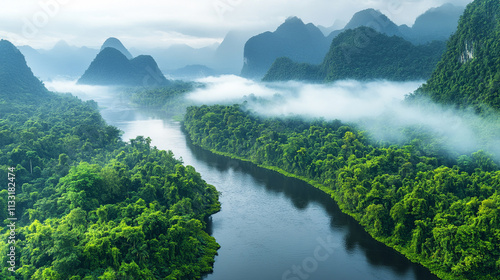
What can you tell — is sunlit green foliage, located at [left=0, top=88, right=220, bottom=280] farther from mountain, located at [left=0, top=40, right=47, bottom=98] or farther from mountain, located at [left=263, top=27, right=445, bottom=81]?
mountain, located at [left=263, top=27, right=445, bottom=81]

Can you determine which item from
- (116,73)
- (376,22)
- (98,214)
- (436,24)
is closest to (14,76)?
(98,214)

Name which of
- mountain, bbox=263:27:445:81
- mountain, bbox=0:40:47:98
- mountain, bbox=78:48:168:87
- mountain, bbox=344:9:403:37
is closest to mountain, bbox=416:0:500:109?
mountain, bbox=263:27:445:81

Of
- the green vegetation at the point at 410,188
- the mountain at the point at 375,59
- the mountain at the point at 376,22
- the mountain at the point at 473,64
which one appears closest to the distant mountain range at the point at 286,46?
the mountain at the point at 376,22

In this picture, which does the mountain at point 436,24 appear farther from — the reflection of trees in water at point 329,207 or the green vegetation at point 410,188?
the reflection of trees in water at point 329,207

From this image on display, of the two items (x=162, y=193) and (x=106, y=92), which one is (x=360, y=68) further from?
(x=106, y=92)

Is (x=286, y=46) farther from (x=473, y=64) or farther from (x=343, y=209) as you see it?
(x=343, y=209)
